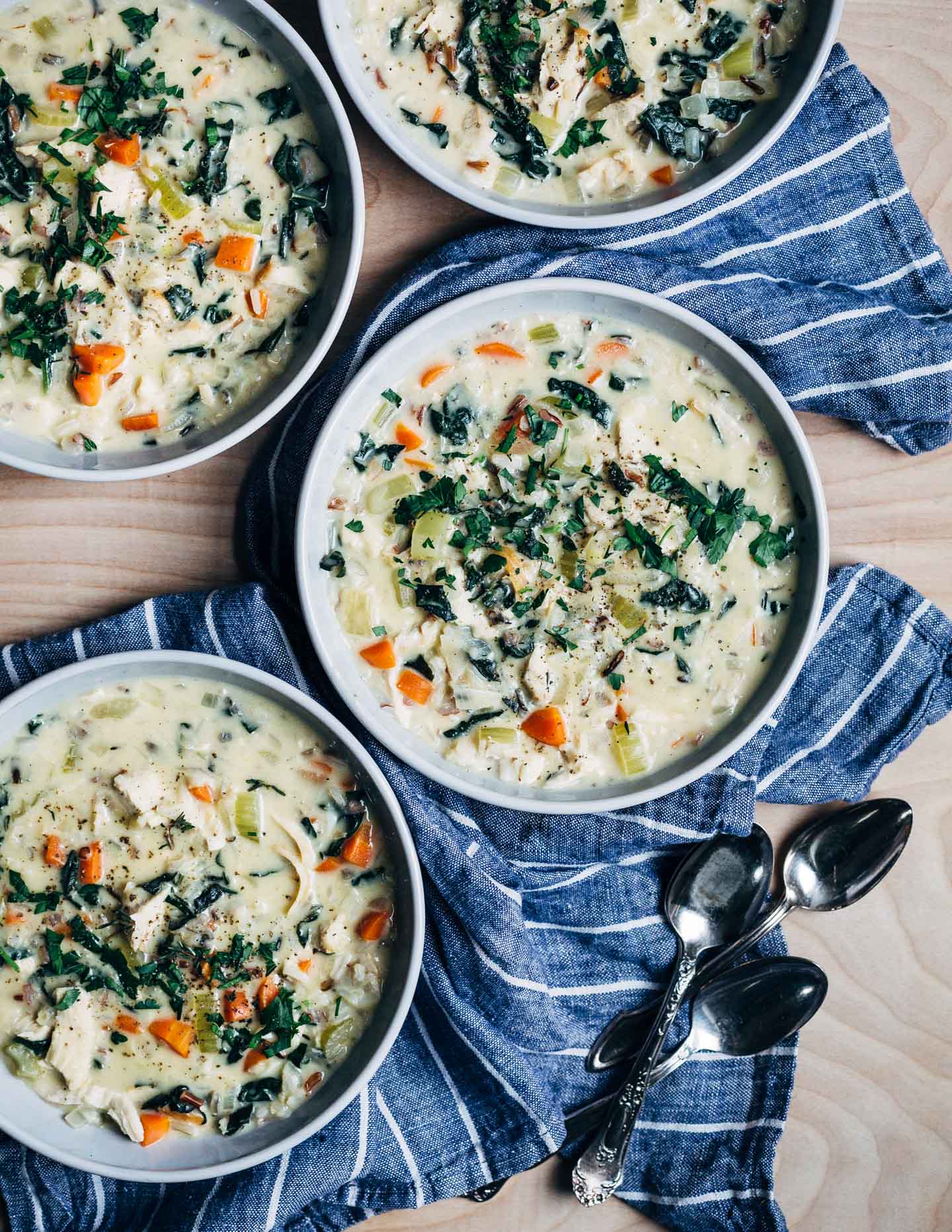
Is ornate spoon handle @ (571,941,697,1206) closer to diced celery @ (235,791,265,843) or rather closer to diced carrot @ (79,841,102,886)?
diced celery @ (235,791,265,843)

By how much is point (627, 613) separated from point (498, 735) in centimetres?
46

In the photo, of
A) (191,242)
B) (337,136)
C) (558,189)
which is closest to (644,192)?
(558,189)

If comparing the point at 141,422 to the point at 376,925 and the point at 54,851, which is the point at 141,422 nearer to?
the point at 54,851

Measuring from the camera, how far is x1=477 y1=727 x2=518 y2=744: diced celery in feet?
8.99

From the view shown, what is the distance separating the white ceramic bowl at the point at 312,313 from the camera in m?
2.52

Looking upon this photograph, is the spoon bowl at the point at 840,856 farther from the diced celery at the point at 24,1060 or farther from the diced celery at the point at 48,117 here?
the diced celery at the point at 48,117

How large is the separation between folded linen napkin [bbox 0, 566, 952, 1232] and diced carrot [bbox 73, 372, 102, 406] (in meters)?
0.54

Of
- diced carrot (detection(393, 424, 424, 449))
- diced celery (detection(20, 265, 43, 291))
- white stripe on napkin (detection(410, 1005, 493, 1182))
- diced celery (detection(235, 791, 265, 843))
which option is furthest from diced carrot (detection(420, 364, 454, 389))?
white stripe on napkin (detection(410, 1005, 493, 1182))

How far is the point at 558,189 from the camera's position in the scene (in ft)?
8.98

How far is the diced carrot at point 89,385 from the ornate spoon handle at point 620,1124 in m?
2.16

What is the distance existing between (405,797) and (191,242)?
4.90 feet

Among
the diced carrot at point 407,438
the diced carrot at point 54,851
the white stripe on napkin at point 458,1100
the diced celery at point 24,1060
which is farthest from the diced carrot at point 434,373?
the diced celery at point 24,1060

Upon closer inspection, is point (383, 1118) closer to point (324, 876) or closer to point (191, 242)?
point (324, 876)

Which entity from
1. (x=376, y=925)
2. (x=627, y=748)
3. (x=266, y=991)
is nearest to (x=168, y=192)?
(x=627, y=748)
